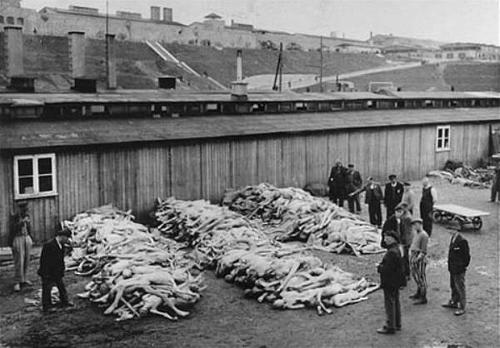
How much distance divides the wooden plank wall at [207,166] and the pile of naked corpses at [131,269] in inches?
57.4

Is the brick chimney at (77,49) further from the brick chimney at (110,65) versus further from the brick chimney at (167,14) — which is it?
the brick chimney at (167,14)

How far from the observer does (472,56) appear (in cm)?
11331

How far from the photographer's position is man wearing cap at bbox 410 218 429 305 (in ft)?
41.8

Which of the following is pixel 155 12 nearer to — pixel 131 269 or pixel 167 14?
pixel 167 14

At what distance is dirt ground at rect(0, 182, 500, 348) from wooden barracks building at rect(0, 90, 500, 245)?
179 inches

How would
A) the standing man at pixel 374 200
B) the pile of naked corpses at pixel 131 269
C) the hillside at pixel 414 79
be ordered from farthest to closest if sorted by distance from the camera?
the hillside at pixel 414 79, the standing man at pixel 374 200, the pile of naked corpses at pixel 131 269

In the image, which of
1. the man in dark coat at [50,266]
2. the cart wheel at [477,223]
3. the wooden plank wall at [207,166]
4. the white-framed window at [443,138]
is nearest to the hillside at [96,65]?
the white-framed window at [443,138]

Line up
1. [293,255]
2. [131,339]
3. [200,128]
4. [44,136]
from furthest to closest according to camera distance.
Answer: [200,128]
[44,136]
[293,255]
[131,339]

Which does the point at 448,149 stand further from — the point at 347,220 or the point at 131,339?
the point at 131,339

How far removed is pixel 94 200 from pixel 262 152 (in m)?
7.71

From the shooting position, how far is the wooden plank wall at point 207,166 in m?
18.5

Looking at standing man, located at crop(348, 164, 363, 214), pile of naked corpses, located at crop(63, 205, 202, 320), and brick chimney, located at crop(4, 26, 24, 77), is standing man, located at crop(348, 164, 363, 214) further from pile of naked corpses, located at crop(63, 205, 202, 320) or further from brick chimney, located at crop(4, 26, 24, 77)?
brick chimney, located at crop(4, 26, 24, 77)

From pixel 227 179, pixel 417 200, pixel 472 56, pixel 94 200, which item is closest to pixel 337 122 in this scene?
pixel 417 200

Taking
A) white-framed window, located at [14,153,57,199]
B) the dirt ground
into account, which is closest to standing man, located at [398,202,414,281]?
the dirt ground
